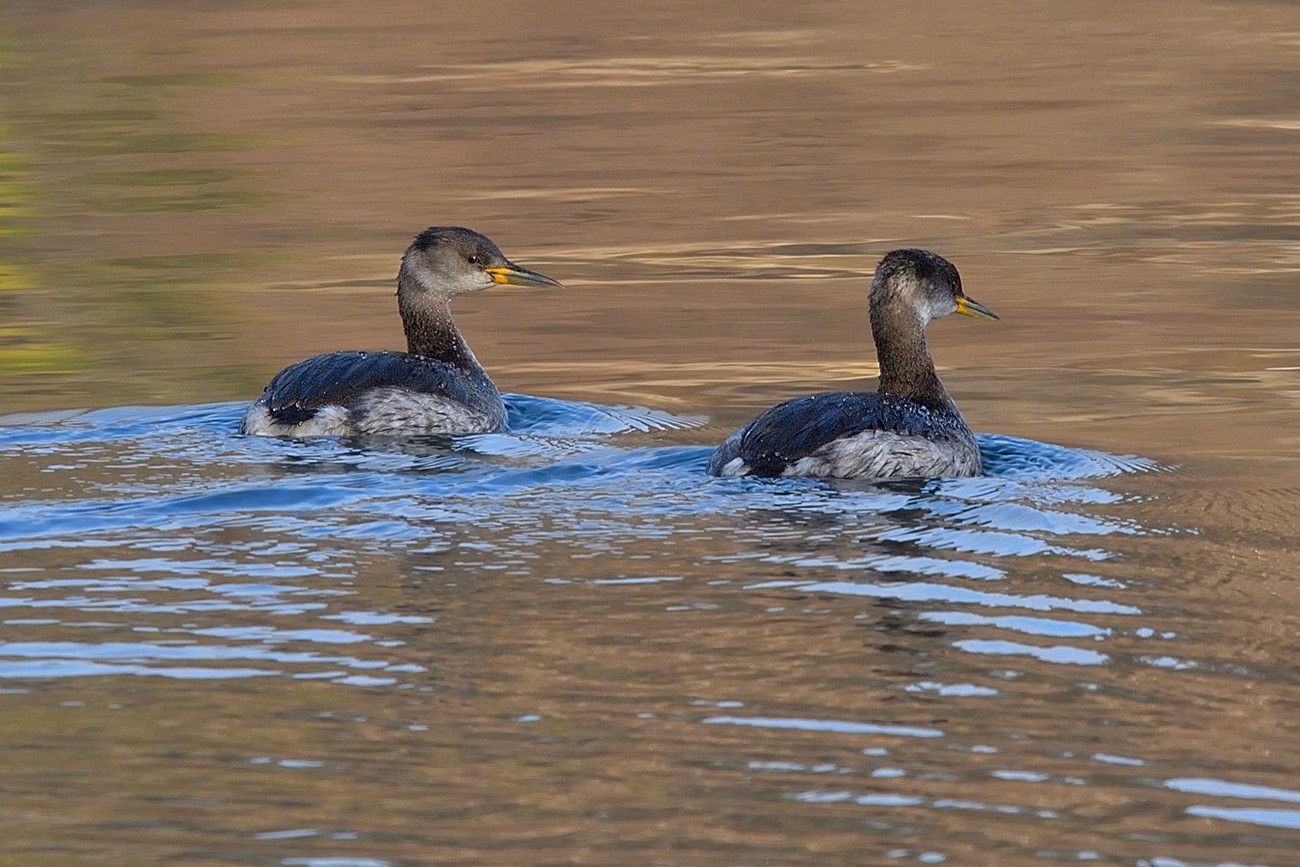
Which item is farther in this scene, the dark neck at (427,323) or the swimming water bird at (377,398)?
the dark neck at (427,323)

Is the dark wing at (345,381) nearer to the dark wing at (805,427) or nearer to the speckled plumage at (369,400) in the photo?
the speckled plumage at (369,400)

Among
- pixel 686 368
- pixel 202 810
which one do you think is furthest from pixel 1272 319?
pixel 202 810

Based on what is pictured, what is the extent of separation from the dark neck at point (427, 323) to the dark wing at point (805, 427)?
10.1ft

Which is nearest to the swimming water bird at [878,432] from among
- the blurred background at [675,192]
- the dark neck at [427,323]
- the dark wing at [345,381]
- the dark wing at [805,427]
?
the dark wing at [805,427]

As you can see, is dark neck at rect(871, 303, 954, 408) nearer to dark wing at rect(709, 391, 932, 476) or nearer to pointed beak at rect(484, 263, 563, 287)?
dark wing at rect(709, 391, 932, 476)

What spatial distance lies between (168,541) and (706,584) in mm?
2128

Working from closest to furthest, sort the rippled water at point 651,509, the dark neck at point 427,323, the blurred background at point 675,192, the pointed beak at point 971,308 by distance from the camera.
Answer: the rippled water at point 651,509 < the pointed beak at point 971,308 < the dark neck at point 427,323 < the blurred background at point 675,192

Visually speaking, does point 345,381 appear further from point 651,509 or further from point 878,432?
point 878,432

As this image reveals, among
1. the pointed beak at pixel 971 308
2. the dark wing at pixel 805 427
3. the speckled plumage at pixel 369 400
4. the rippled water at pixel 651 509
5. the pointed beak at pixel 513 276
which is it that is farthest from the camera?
the pointed beak at pixel 513 276

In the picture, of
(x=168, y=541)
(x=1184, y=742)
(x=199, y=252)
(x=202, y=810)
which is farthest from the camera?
(x=199, y=252)

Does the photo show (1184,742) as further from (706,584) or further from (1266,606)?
(706,584)

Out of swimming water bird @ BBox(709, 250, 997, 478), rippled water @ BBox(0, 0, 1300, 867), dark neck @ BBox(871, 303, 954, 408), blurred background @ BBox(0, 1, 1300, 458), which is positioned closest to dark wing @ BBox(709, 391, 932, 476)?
swimming water bird @ BBox(709, 250, 997, 478)

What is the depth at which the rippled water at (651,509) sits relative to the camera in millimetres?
6000

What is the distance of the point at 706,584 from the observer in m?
8.09
